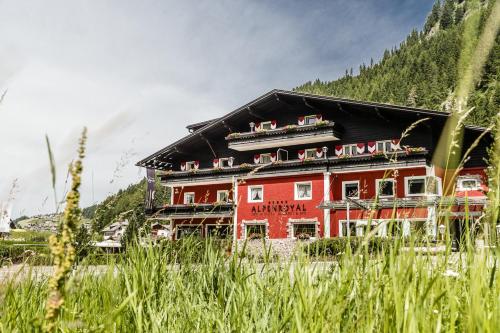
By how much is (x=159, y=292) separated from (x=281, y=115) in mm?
32088

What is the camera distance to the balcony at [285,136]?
31.0 metres

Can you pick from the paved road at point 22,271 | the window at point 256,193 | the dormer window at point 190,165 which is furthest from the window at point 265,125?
the paved road at point 22,271

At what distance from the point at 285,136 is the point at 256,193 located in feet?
14.9

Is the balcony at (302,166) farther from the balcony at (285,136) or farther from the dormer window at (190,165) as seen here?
the dormer window at (190,165)

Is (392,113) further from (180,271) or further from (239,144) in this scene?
(180,271)

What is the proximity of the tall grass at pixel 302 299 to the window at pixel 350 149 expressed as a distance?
92.6 feet

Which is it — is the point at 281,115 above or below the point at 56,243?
above

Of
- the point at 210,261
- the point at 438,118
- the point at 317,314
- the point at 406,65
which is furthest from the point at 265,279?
the point at 406,65

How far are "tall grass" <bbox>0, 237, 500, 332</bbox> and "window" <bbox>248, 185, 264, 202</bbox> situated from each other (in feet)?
94.3

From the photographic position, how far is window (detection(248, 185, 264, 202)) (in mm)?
32625

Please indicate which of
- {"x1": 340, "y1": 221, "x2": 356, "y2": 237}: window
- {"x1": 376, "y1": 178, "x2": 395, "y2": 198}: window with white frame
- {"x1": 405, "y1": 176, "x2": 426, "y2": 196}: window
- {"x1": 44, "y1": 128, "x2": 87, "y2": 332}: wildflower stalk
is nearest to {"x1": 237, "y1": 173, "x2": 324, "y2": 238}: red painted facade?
{"x1": 340, "y1": 221, "x2": 356, "y2": 237}: window

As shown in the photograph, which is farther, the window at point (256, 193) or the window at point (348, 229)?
the window at point (256, 193)

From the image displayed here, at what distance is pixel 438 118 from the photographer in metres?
28.0

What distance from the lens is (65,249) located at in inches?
34.8
